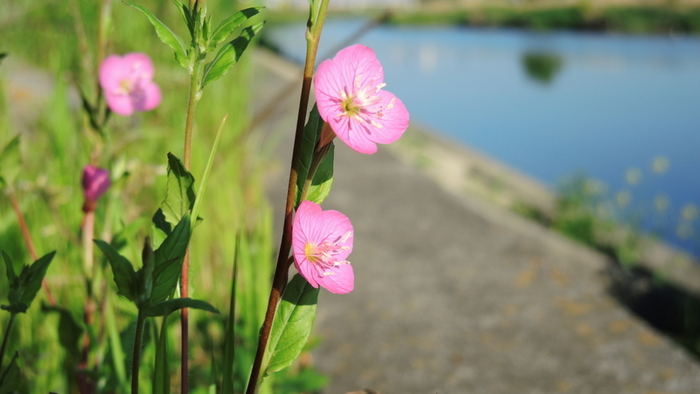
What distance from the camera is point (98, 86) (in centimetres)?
54

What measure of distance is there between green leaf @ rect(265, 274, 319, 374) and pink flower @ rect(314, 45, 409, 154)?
98 millimetres

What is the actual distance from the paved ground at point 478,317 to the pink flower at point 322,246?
490 millimetres

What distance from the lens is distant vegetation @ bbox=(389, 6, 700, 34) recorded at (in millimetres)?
8672

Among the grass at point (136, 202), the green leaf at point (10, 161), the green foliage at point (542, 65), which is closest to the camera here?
the green leaf at point (10, 161)

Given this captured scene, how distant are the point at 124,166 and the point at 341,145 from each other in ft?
6.59

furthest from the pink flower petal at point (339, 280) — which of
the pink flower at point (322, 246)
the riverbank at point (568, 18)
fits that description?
the riverbank at point (568, 18)

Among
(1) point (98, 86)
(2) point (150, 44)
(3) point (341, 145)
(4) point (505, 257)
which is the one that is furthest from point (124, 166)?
(3) point (341, 145)

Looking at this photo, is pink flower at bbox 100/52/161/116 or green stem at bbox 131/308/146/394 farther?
pink flower at bbox 100/52/161/116

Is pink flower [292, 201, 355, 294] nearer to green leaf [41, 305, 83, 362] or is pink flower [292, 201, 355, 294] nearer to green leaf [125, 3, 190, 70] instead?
green leaf [125, 3, 190, 70]

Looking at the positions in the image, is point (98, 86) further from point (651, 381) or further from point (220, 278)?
point (651, 381)

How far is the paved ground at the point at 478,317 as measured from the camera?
1057 millimetres

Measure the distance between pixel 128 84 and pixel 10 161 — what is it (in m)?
0.14

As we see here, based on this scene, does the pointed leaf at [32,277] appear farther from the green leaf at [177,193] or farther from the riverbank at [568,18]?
the riverbank at [568,18]

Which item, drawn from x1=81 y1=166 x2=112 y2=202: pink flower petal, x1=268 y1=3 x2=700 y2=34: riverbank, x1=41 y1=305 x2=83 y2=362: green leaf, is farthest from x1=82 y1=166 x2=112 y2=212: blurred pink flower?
x1=268 y1=3 x2=700 y2=34: riverbank
